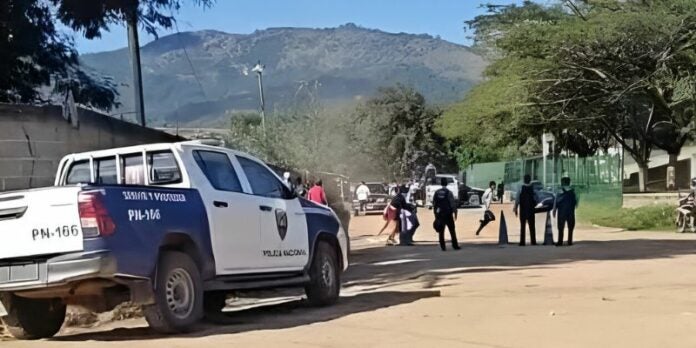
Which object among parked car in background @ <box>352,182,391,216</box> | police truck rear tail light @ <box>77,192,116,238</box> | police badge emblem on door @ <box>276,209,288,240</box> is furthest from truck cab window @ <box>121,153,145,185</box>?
parked car in background @ <box>352,182,391,216</box>

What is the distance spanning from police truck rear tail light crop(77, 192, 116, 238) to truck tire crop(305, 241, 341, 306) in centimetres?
409

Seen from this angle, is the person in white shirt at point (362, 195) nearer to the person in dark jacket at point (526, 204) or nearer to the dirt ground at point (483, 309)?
the person in dark jacket at point (526, 204)

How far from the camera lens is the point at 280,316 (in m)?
12.3

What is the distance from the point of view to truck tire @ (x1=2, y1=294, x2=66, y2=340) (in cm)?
1039

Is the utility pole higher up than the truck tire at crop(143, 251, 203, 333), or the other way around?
the utility pole

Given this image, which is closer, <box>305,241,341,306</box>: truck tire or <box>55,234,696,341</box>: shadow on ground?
<box>55,234,696,341</box>: shadow on ground

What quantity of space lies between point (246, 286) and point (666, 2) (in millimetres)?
31619

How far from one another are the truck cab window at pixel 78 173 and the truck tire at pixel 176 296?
192 cm

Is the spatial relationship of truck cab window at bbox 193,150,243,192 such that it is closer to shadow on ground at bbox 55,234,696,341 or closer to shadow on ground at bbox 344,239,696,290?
shadow on ground at bbox 55,234,696,341

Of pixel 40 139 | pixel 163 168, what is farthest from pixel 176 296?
pixel 40 139

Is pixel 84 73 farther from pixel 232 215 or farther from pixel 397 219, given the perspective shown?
pixel 232 215

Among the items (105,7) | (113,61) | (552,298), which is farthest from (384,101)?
(552,298)

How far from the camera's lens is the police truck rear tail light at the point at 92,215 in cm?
933

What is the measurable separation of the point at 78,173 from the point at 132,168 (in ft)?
2.33
